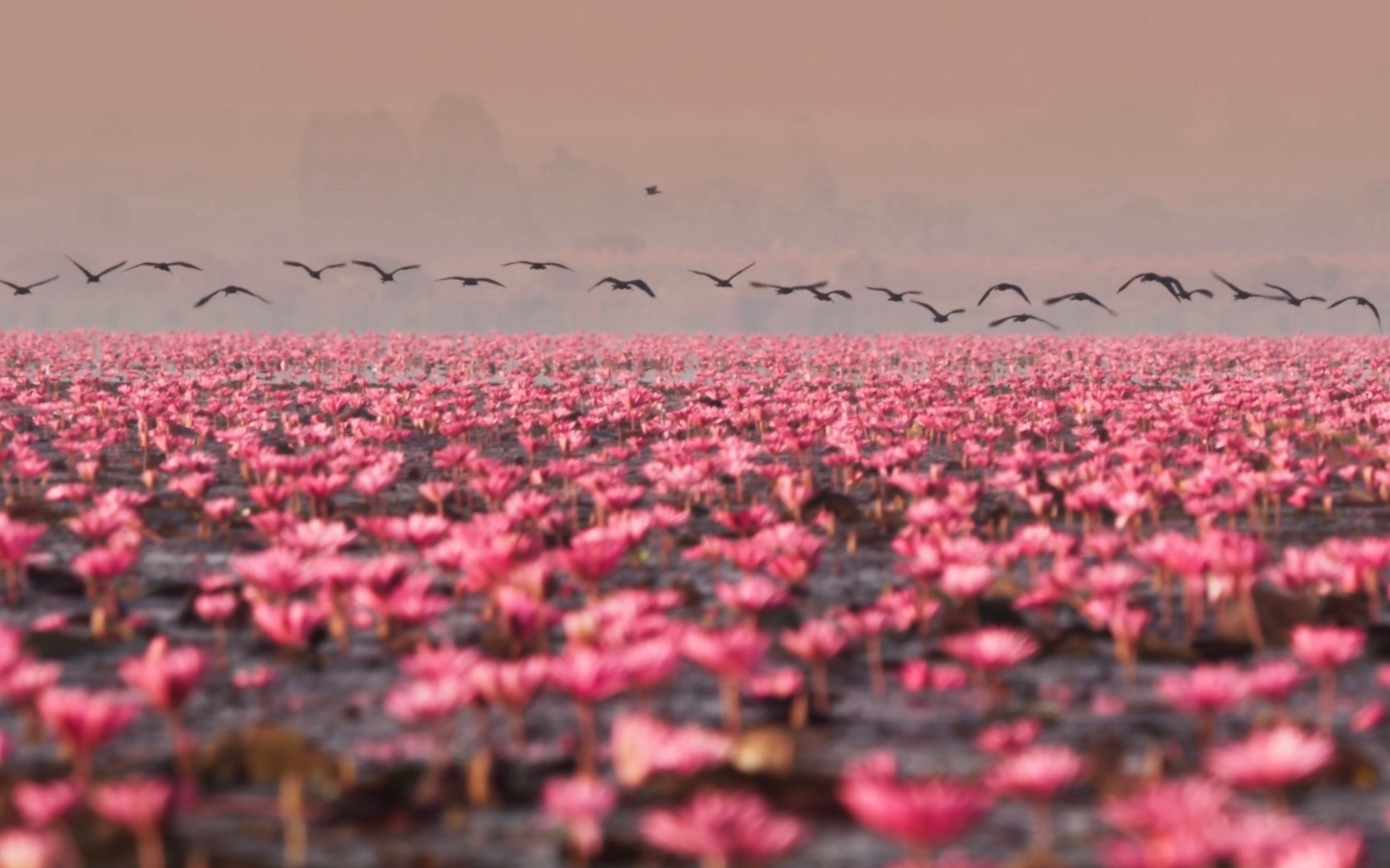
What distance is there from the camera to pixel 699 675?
9852 millimetres

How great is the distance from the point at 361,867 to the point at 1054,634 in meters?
5.93

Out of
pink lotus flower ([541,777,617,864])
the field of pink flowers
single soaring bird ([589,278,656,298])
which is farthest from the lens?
single soaring bird ([589,278,656,298])

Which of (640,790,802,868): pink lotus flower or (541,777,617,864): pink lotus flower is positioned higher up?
(640,790,802,868): pink lotus flower

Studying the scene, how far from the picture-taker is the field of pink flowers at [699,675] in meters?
6.28

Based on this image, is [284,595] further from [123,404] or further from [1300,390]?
[1300,390]

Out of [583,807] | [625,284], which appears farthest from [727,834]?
[625,284]

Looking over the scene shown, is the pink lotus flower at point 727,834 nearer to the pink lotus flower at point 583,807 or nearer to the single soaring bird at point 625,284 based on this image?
the pink lotus flower at point 583,807

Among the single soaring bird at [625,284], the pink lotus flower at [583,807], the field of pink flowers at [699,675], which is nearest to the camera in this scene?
the pink lotus flower at [583,807]

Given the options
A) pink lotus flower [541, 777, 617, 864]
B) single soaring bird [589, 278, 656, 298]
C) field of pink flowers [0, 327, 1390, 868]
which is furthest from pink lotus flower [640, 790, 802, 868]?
single soaring bird [589, 278, 656, 298]

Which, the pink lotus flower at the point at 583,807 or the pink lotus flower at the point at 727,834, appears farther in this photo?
the pink lotus flower at the point at 583,807

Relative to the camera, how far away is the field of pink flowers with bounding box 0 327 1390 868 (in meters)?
6.28

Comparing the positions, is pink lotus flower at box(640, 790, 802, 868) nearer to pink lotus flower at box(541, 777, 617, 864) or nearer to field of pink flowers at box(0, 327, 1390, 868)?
field of pink flowers at box(0, 327, 1390, 868)

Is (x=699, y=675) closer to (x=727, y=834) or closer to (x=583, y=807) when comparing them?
(x=583, y=807)

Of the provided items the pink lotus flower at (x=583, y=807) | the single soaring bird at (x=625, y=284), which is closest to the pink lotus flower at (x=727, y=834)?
the pink lotus flower at (x=583, y=807)
